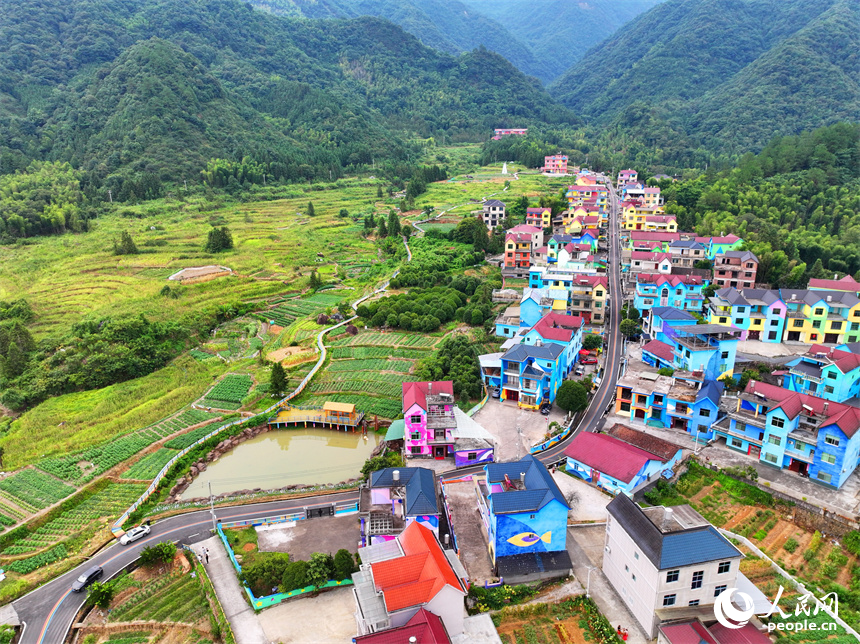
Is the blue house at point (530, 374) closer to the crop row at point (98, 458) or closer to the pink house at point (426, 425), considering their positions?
the pink house at point (426, 425)

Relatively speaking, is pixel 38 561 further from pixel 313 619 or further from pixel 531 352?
pixel 531 352

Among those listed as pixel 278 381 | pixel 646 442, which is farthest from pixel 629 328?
pixel 278 381

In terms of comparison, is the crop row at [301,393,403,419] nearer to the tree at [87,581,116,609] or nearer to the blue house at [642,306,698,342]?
the tree at [87,581,116,609]

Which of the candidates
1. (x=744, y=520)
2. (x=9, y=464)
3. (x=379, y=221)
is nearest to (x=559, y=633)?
(x=744, y=520)

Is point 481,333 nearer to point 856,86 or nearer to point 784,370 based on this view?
point 784,370

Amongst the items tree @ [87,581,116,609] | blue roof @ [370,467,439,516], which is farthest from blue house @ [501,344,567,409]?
tree @ [87,581,116,609]

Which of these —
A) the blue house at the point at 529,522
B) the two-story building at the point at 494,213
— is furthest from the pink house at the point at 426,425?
the two-story building at the point at 494,213
